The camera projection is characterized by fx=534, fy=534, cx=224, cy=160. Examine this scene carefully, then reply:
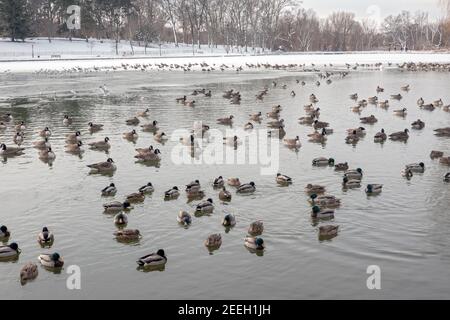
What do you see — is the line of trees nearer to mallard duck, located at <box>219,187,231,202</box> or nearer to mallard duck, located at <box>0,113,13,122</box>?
mallard duck, located at <box>0,113,13,122</box>

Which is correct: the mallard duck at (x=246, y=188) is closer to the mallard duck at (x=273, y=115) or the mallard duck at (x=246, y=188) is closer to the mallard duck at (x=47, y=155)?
the mallard duck at (x=47, y=155)

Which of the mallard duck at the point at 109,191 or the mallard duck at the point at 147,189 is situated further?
the mallard duck at the point at 109,191

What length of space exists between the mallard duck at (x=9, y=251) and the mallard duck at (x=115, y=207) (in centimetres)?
441

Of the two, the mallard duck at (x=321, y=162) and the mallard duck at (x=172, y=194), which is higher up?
the mallard duck at (x=321, y=162)

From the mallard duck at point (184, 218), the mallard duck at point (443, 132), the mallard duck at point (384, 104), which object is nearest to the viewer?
the mallard duck at point (184, 218)

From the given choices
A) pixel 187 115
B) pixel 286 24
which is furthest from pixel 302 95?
pixel 286 24

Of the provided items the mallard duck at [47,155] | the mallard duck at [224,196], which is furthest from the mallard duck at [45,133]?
the mallard duck at [224,196]

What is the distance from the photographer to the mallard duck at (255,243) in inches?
676

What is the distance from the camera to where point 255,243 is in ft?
56.6

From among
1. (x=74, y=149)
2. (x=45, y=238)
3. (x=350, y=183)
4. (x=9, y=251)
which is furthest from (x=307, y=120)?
(x=9, y=251)

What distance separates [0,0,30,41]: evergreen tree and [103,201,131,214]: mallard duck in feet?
407

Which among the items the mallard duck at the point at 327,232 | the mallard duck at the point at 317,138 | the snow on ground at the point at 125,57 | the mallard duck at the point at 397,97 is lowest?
the mallard duck at the point at 327,232

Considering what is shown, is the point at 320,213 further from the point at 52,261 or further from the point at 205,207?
the point at 52,261

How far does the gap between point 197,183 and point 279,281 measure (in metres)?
8.59
